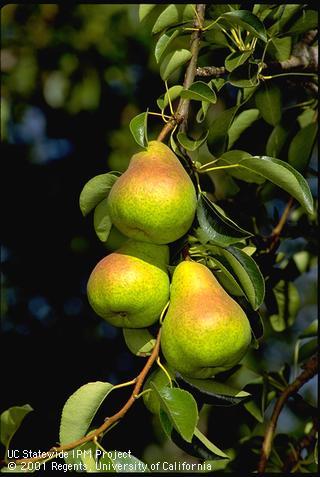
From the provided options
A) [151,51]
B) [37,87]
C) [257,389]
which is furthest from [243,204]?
[37,87]

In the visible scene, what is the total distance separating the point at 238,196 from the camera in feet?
Result: 5.41

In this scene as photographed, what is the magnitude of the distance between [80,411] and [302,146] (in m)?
0.77

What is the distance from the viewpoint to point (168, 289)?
41.9 inches

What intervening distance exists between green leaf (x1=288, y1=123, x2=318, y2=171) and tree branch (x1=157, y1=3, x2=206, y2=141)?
17.6 inches

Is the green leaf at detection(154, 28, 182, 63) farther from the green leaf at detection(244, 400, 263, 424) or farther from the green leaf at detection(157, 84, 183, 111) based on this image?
the green leaf at detection(244, 400, 263, 424)

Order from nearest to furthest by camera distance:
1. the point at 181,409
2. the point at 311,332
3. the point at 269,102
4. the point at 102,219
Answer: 1. the point at 181,409
2. the point at 102,219
3. the point at 269,102
4. the point at 311,332

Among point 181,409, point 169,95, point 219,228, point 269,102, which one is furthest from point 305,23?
point 181,409

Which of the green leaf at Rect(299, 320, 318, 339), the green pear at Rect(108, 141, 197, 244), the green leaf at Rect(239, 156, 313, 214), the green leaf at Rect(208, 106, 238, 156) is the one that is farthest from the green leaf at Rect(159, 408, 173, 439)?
the green leaf at Rect(299, 320, 318, 339)

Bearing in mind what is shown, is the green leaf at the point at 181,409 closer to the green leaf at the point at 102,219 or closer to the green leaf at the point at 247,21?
the green leaf at the point at 102,219

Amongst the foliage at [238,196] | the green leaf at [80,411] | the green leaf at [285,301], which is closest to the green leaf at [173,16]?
A: the foliage at [238,196]

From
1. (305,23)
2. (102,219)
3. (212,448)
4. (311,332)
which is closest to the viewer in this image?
(212,448)

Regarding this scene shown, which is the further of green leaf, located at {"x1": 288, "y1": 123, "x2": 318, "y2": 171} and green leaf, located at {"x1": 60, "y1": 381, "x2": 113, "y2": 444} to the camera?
green leaf, located at {"x1": 288, "y1": 123, "x2": 318, "y2": 171}

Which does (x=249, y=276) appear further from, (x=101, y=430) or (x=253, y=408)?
(x=253, y=408)

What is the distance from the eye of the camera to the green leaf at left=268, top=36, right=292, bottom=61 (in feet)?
4.52
